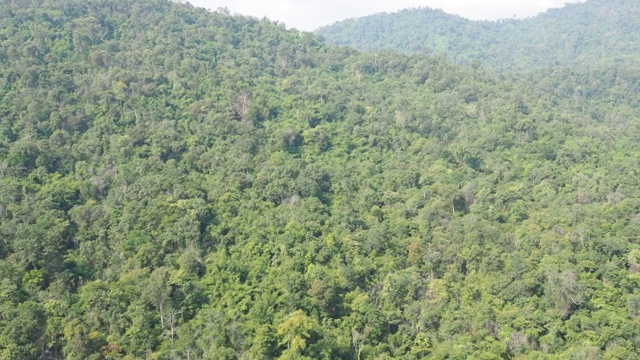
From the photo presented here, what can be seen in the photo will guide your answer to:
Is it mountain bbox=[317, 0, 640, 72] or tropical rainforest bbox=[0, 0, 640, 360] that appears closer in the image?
tropical rainforest bbox=[0, 0, 640, 360]

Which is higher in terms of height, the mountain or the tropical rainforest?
the mountain

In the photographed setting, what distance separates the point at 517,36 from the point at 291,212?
113405mm

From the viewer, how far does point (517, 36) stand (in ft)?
421

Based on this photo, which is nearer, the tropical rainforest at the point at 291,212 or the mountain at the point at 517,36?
the tropical rainforest at the point at 291,212

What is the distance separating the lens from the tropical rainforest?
25.3 m

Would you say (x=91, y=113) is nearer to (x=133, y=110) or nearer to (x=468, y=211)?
(x=133, y=110)

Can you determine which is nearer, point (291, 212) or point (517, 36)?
point (291, 212)

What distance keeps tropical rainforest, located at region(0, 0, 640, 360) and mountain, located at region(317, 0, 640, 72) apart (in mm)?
44153

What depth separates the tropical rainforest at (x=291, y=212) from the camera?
83.0 feet

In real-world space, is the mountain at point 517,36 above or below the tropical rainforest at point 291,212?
above

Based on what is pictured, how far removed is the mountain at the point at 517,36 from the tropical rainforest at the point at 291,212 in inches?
1738

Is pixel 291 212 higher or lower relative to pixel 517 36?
lower

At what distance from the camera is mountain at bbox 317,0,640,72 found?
331 ft

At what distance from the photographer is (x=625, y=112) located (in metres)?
60.6
